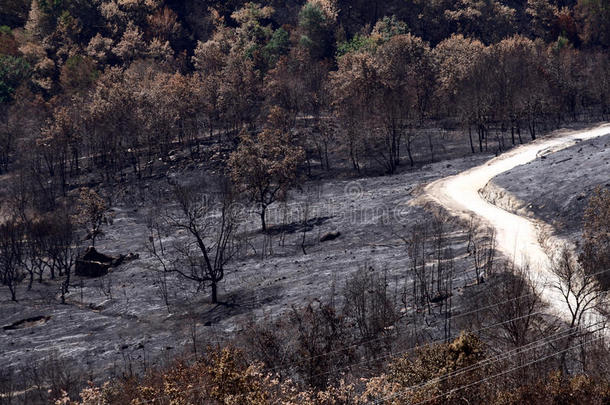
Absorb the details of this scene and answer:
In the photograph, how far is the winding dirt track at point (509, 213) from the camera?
5178cm

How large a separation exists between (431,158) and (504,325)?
65581 millimetres

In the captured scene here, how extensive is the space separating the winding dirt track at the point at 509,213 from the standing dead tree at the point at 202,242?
25383mm

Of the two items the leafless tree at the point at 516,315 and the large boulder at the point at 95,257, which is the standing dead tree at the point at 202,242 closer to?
the large boulder at the point at 95,257

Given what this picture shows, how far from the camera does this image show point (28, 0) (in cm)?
19088

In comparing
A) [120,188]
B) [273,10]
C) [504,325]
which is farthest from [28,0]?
[504,325]

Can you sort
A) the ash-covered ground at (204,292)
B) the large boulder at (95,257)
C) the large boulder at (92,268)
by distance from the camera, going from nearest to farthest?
the ash-covered ground at (204,292) < the large boulder at (92,268) < the large boulder at (95,257)

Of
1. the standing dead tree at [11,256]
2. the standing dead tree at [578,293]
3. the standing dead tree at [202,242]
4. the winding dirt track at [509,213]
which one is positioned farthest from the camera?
the standing dead tree at [11,256]

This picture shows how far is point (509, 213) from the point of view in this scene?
6944 centimetres

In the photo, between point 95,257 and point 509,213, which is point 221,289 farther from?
point 509,213

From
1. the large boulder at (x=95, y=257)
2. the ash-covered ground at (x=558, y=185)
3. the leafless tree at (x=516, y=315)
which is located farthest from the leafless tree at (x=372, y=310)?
the large boulder at (x=95, y=257)

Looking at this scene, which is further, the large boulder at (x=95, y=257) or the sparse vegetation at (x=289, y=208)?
the large boulder at (x=95, y=257)

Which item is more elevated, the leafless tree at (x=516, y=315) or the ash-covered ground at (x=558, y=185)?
the ash-covered ground at (x=558, y=185)

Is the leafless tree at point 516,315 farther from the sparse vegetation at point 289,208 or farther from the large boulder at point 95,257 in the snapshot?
the large boulder at point 95,257

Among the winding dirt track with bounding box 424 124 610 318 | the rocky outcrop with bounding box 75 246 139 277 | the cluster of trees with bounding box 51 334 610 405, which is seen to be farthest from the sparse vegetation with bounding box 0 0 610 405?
the winding dirt track with bounding box 424 124 610 318
